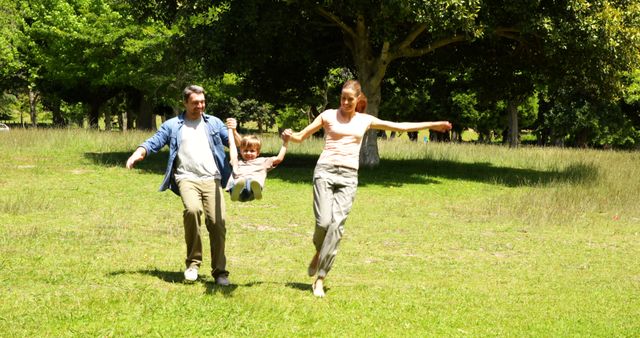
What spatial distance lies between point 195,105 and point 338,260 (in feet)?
12.0

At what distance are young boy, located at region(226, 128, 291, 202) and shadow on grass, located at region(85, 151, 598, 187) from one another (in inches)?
498

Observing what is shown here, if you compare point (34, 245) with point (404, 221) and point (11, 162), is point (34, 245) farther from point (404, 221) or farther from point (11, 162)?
point (11, 162)

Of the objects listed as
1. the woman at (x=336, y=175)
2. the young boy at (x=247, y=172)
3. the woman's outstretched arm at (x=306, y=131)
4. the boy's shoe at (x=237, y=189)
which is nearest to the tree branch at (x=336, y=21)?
the woman's outstretched arm at (x=306, y=131)

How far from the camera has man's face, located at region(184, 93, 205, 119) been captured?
7316mm

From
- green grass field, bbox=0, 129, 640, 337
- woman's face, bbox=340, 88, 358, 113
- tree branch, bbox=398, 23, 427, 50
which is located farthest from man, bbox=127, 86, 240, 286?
tree branch, bbox=398, 23, 427, 50

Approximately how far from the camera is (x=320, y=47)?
2525cm

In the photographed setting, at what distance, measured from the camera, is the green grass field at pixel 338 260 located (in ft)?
21.1

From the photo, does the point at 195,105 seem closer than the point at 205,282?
Yes

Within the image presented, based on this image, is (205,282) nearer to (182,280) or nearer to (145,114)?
(182,280)

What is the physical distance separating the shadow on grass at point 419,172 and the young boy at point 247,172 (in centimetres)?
1266

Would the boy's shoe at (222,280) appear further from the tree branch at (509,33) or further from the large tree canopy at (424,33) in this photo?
the tree branch at (509,33)

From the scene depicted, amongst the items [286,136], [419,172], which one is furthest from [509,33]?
[286,136]

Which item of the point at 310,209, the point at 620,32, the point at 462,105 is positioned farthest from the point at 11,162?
the point at 462,105

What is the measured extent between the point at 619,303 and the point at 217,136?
4.55 meters
